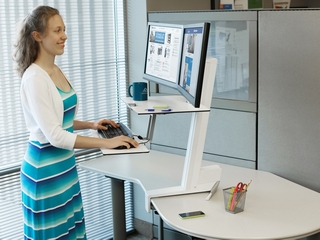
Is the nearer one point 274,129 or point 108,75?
point 274,129

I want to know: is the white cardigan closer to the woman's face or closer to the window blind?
the woman's face

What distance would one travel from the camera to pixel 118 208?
123 inches

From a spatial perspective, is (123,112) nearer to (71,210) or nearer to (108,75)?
(108,75)

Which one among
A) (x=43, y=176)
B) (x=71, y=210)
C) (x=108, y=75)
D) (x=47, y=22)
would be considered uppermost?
(x=47, y=22)

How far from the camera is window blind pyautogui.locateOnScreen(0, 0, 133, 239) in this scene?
290 cm

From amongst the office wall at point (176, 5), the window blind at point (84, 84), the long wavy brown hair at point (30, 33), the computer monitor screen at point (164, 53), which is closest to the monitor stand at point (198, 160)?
the computer monitor screen at point (164, 53)

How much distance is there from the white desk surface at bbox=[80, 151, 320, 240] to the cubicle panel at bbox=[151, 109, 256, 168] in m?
0.09

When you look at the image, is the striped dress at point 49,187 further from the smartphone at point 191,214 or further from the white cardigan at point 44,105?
the smartphone at point 191,214

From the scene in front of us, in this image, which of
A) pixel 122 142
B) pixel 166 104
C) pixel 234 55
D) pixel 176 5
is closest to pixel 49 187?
pixel 122 142

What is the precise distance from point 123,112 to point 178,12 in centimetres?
80

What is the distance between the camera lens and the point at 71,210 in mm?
2498

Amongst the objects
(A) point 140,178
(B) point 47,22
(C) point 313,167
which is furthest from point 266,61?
(B) point 47,22

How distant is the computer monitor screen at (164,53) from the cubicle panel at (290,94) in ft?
1.77

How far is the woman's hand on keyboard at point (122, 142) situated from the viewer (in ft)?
7.64
